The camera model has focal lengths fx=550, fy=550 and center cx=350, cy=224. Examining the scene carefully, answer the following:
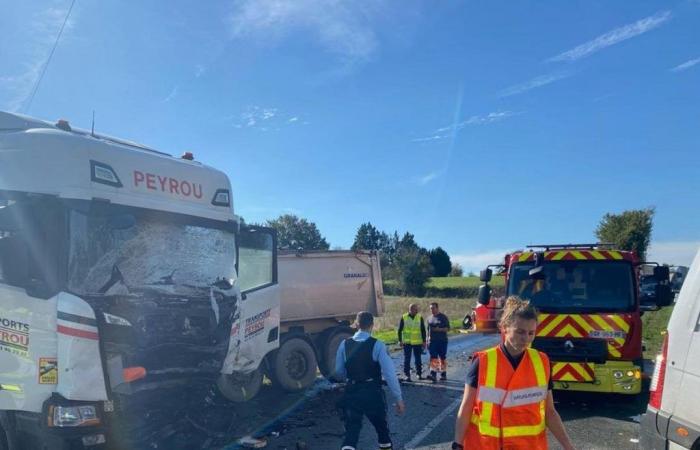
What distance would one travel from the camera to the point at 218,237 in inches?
257

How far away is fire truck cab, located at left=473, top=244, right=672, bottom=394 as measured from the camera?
7.37 m

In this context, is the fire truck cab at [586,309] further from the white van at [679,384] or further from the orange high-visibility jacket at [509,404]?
the orange high-visibility jacket at [509,404]

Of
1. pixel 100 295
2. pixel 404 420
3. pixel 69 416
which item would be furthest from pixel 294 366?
pixel 69 416

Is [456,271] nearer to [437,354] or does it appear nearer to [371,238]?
[371,238]

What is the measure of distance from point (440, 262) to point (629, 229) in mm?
44249

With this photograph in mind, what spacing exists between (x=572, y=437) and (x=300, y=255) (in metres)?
6.31

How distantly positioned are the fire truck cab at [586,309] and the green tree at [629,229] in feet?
116

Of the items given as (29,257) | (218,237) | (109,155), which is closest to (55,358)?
(29,257)

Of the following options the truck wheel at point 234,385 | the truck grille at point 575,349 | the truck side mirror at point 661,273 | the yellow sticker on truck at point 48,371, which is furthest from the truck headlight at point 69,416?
the truck side mirror at point 661,273

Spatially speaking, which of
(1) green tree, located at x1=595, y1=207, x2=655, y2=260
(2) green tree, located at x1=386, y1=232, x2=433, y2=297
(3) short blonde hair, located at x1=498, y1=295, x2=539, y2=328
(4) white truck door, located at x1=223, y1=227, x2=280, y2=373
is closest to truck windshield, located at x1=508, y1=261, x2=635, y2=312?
(4) white truck door, located at x1=223, y1=227, x2=280, y2=373

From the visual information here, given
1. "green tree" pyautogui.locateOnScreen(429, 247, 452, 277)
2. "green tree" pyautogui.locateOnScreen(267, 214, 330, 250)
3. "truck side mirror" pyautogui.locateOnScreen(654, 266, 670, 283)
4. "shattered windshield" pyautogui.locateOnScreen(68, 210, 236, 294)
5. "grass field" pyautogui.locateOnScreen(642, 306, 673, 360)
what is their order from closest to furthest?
1. "shattered windshield" pyautogui.locateOnScreen(68, 210, 236, 294)
2. "truck side mirror" pyautogui.locateOnScreen(654, 266, 670, 283)
3. "grass field" pyautogui.locateOnScreen(642, 306, 673, 360)
4. "green tree" pyautogui.locateOnScreen(267, 214, 330, 250)
5. "green tree" pyautogui.locateOnScreen(429, 247, 452, 277)

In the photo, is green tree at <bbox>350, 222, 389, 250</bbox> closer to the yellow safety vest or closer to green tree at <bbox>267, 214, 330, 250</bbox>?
green tree at <bbox>267, 214, 330, 250</bbox>

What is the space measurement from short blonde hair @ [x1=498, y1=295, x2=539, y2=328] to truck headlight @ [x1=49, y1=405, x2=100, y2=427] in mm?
3435

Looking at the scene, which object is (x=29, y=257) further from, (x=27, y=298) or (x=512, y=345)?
(x=512, y=345)
